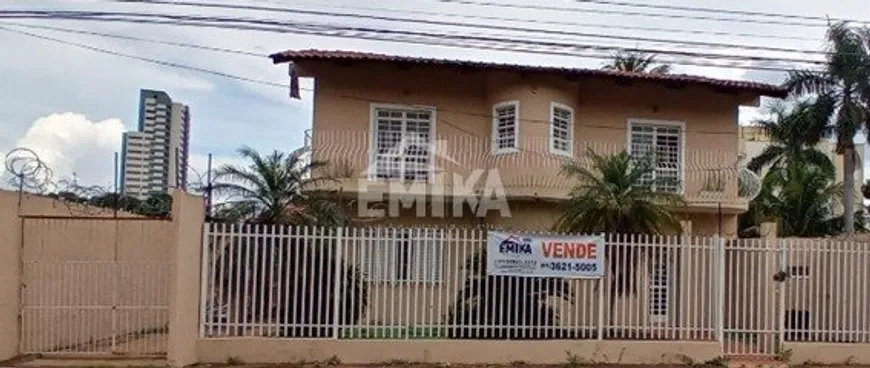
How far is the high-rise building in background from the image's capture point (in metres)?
16.1

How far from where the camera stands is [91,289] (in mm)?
12094

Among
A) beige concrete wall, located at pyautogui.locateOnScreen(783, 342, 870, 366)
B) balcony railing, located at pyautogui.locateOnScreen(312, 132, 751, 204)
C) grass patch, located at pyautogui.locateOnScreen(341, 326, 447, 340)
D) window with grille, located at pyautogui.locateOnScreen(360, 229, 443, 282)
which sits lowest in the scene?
beige concrete wall, located at pyautogui.locateOnScreen(783, 342, 870, 366)

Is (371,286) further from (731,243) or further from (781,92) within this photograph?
(781,92)

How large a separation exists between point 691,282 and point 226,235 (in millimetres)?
6710

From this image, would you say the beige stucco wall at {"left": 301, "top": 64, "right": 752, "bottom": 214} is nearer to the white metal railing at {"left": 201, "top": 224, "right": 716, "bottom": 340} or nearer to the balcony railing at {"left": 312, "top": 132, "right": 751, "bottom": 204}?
the balcony railing at {"left": 312, "top": 132, "right": 751, "bottom": 204}

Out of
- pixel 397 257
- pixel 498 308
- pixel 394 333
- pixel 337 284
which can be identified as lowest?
pixel 394 333

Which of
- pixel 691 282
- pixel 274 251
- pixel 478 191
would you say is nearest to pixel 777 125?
pixel 478 191

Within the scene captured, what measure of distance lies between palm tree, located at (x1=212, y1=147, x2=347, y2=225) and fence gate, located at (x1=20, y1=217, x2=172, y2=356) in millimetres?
1235

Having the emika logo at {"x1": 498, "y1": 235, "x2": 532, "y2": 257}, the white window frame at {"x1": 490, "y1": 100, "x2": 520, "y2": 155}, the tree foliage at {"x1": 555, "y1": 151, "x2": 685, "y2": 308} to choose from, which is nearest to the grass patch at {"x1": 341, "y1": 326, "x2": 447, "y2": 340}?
the emika logo at {"x1": 498, "y1": 235, "x2": 532, "y2": 257}

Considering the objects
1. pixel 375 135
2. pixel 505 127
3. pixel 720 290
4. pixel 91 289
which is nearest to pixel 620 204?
pixel 720 290

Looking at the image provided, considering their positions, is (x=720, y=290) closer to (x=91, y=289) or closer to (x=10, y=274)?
(x=91, y=289)

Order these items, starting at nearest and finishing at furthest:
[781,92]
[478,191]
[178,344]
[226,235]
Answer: [178,344], [226,235], [478,191], [781,92]

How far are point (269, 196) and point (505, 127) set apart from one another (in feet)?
18.4

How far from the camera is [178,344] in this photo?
34.1ft
